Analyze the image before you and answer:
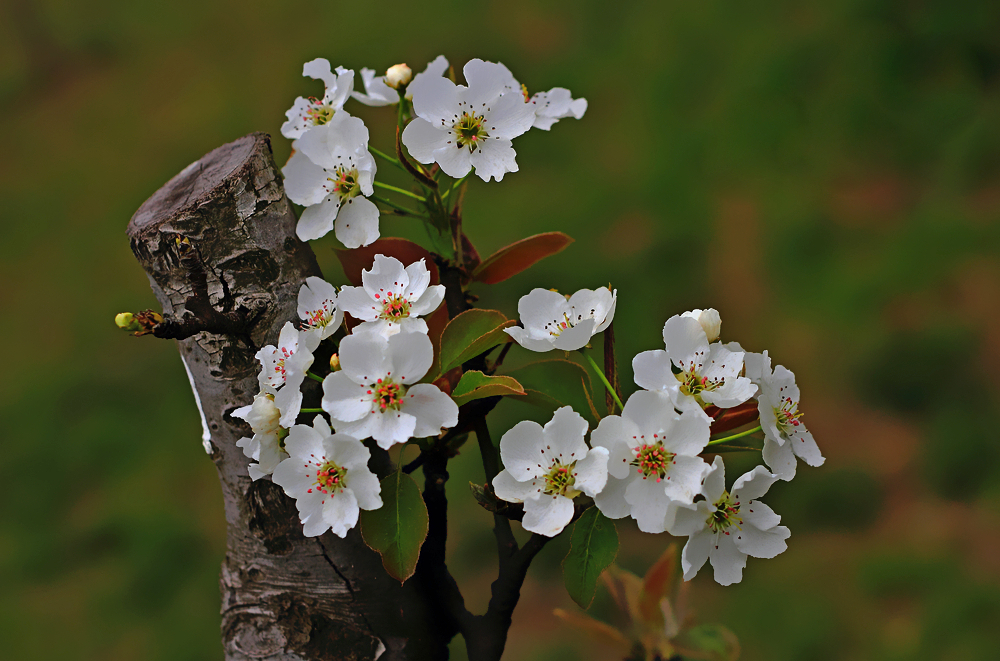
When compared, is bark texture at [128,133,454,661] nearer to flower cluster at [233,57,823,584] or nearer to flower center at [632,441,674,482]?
flower cluster at [233,57,823,584]

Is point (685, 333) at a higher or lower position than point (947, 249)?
higher

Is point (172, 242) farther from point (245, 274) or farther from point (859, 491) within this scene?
point (859, 491)

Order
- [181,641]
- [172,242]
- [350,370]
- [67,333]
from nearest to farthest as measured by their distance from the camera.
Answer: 1. [350,370]
2. [172,242]
3. [181,641]
4. [67,333]

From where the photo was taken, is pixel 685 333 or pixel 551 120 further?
pixel 551 120

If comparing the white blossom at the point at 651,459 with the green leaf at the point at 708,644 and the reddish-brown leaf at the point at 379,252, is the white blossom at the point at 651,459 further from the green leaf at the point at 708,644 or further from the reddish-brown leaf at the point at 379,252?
the green leaf at the point at 708,644

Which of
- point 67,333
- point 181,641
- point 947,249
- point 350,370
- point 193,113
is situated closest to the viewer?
point 350,370

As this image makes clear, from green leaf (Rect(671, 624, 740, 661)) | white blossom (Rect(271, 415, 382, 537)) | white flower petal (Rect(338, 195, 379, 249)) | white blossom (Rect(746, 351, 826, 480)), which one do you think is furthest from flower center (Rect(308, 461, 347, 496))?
green leaf (Rect(671, 624, 740, 661))

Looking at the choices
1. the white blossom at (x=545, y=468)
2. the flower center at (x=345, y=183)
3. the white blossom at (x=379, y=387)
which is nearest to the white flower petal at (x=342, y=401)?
the white blossom at (x=379, y=387)

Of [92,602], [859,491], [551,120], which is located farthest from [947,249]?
[92,602]
